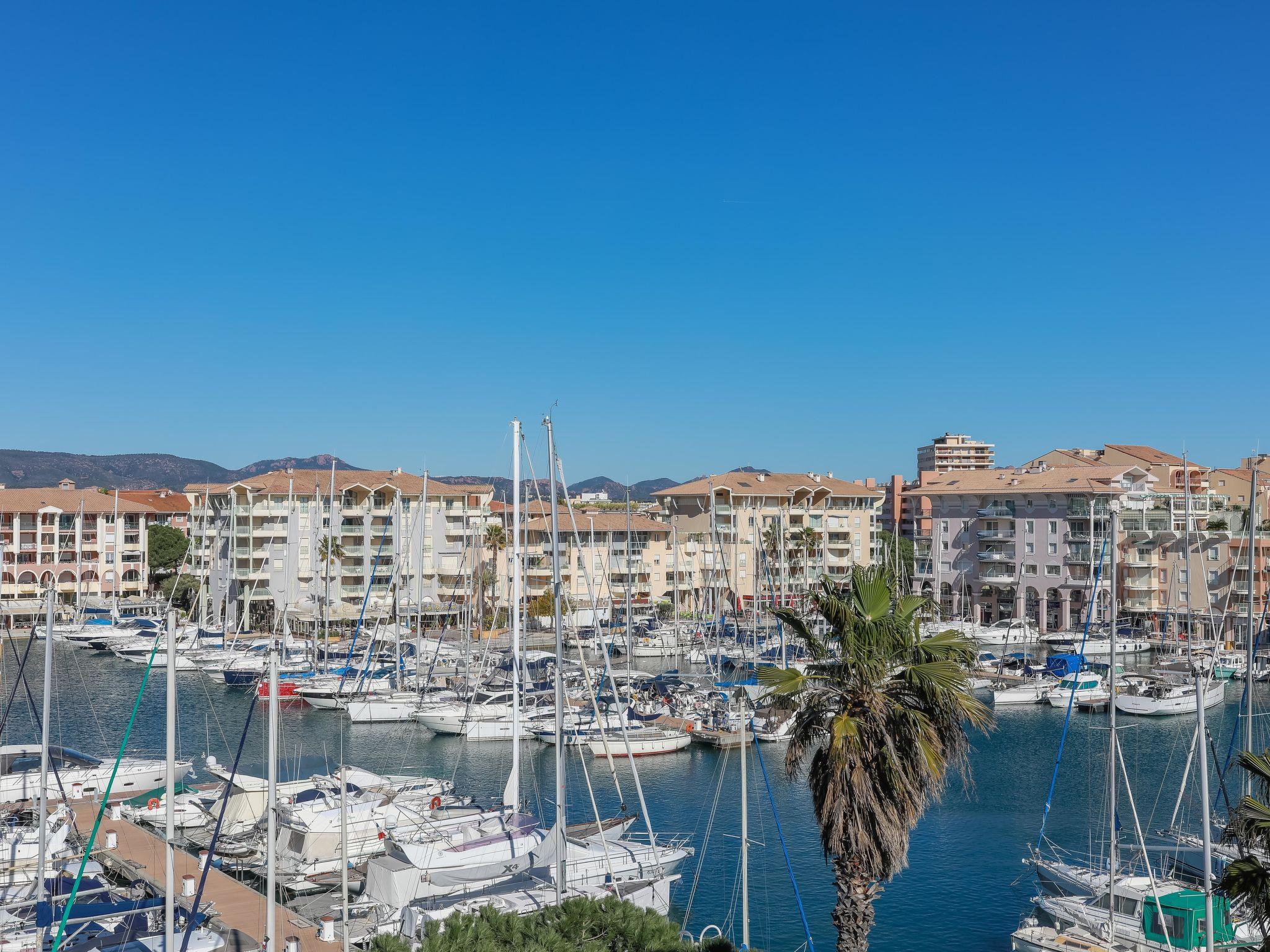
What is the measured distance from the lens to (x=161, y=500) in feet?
414

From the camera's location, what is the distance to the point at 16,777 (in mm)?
35562

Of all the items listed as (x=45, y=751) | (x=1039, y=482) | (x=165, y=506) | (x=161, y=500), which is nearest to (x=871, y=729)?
(x=45, y=751)

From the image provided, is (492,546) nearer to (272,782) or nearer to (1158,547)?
(1158,547)

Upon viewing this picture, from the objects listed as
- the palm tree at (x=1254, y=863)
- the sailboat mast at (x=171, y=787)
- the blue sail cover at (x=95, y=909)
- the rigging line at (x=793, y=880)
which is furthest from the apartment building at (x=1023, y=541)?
the palm tree at (x=1254, y=863)

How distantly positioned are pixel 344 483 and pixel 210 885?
64.9 m

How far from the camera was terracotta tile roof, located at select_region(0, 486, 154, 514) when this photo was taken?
3844 inches

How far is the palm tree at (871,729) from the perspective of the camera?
47.4 ft

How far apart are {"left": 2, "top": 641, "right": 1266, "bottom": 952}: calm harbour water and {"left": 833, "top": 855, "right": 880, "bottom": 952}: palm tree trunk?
27.3ft

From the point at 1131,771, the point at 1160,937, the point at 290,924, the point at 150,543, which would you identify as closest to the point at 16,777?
the point at 290,924

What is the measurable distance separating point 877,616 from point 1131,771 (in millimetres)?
34535

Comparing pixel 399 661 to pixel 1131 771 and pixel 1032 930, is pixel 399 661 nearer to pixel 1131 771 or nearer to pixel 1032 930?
pixel 1131 771

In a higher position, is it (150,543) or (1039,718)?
(150,543)

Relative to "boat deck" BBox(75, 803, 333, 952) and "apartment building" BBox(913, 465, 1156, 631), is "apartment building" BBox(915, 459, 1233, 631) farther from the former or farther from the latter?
"boat deck" BBox(75, 803, 333, 952)

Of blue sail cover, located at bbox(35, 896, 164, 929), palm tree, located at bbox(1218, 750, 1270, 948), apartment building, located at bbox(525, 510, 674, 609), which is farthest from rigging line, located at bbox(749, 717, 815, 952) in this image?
apartment building, located at bbox(525, 510, 674, 609)
